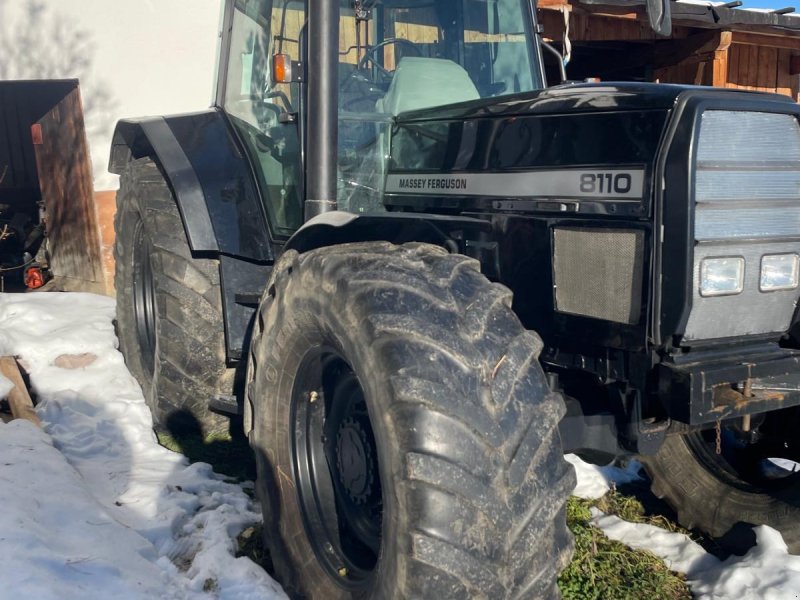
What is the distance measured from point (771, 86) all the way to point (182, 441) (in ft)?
29.6

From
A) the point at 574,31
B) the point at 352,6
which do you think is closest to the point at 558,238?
the point at 352,6

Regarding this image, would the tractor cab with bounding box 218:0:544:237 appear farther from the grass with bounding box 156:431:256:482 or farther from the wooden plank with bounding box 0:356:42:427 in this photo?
the wooden plank with bounding box 0:356:42:427

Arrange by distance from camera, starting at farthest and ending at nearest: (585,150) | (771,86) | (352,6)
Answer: (771,86) < (352,6) < (585,150)

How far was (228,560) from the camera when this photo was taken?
326 cm

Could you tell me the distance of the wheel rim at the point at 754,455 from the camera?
353 cm

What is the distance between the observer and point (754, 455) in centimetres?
371

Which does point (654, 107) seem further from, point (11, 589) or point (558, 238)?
point (11, 589)

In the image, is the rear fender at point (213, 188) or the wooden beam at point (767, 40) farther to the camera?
the wooden beam at point (767, 40)

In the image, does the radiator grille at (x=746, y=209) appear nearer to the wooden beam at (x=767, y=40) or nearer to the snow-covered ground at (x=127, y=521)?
the snow-covered ground at (x=127, y=521)

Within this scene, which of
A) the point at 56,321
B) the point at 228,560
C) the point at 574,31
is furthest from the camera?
the point at 574,31

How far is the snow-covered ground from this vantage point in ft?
9.64

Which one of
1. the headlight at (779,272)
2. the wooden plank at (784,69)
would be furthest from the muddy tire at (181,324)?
the wooden plank at (784,69)

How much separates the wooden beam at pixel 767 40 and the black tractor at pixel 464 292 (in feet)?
19.8

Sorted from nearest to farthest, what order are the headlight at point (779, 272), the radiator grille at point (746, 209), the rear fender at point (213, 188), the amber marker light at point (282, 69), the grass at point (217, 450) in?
the radiator grille at point (746, 209) < the headlight at point (779, 272) < the amber marker light at point (282, 69) < the rear fender at point (213, 188) < the grass at point (217, 450)
